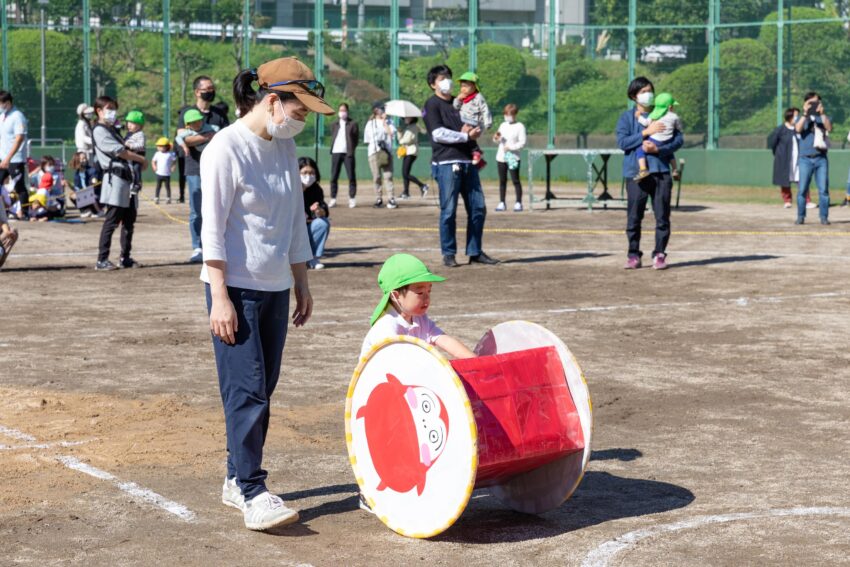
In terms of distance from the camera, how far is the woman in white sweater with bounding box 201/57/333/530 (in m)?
5.94

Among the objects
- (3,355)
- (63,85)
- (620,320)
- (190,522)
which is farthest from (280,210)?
(63,85)

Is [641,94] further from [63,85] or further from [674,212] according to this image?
[63,85]

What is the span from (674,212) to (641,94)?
10.3 m

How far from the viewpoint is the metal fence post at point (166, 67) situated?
1447 inches

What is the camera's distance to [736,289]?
1430 cm

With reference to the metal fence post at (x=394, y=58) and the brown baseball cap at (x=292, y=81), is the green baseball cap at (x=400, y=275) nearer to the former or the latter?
the brown baseball cap at (x=292, y=81)

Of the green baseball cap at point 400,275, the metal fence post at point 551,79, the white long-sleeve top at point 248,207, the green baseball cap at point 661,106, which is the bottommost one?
the green baseball cap at point 400,275

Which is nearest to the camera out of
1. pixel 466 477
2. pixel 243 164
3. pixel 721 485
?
pixel 466 477

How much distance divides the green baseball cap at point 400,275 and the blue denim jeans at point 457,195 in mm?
9356

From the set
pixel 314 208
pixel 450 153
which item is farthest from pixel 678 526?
pixel 314 208

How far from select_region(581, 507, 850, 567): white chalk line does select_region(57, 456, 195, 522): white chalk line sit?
5.96 ft

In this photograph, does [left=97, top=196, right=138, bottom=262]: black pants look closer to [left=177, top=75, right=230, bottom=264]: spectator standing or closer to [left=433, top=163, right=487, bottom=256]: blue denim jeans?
[left=177, top=75, right=230, bottom=264]: spectator standing

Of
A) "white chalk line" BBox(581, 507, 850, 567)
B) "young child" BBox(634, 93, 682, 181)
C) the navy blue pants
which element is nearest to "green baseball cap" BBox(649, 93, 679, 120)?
"young child" BBox(634, 93, 682, 181)

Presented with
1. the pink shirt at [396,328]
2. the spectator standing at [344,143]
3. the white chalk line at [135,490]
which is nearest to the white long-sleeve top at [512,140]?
the spectator standing at [344,143]
